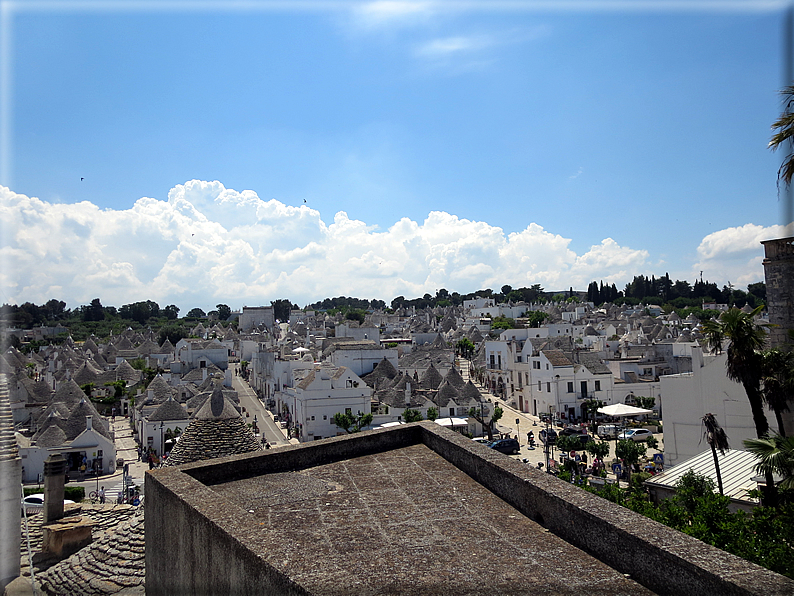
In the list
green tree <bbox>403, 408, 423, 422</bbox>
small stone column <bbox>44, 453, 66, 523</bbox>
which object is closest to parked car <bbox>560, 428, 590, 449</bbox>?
green tree <bbox>403, 408, 423, 422</bbox>

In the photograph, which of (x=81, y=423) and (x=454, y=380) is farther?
(x=454, y=380)

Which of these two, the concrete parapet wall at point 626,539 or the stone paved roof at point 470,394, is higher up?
the concrete parapet wall at point 626,539

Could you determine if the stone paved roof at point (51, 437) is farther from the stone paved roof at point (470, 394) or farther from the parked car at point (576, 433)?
the parked car at point (576, 433)

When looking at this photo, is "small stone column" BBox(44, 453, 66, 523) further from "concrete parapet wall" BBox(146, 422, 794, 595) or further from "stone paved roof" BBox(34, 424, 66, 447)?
"stone paved roof" BBox(34, 424, 66, 447)

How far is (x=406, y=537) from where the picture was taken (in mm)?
5773

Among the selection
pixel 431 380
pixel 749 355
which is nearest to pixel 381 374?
pixel 431 380

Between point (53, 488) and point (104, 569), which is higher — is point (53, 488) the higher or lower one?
the higher one

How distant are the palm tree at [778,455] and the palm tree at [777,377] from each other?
405 cm

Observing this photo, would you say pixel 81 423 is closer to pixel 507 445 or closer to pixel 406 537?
pixel 507 445

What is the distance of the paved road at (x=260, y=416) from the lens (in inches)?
1561

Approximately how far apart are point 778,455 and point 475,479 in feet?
22.0

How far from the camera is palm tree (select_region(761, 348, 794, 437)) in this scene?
48.6ft

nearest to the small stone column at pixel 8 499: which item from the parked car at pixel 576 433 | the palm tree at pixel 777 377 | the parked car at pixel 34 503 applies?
the parked car at pixel 34 503

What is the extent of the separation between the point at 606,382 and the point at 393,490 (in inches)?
1631
